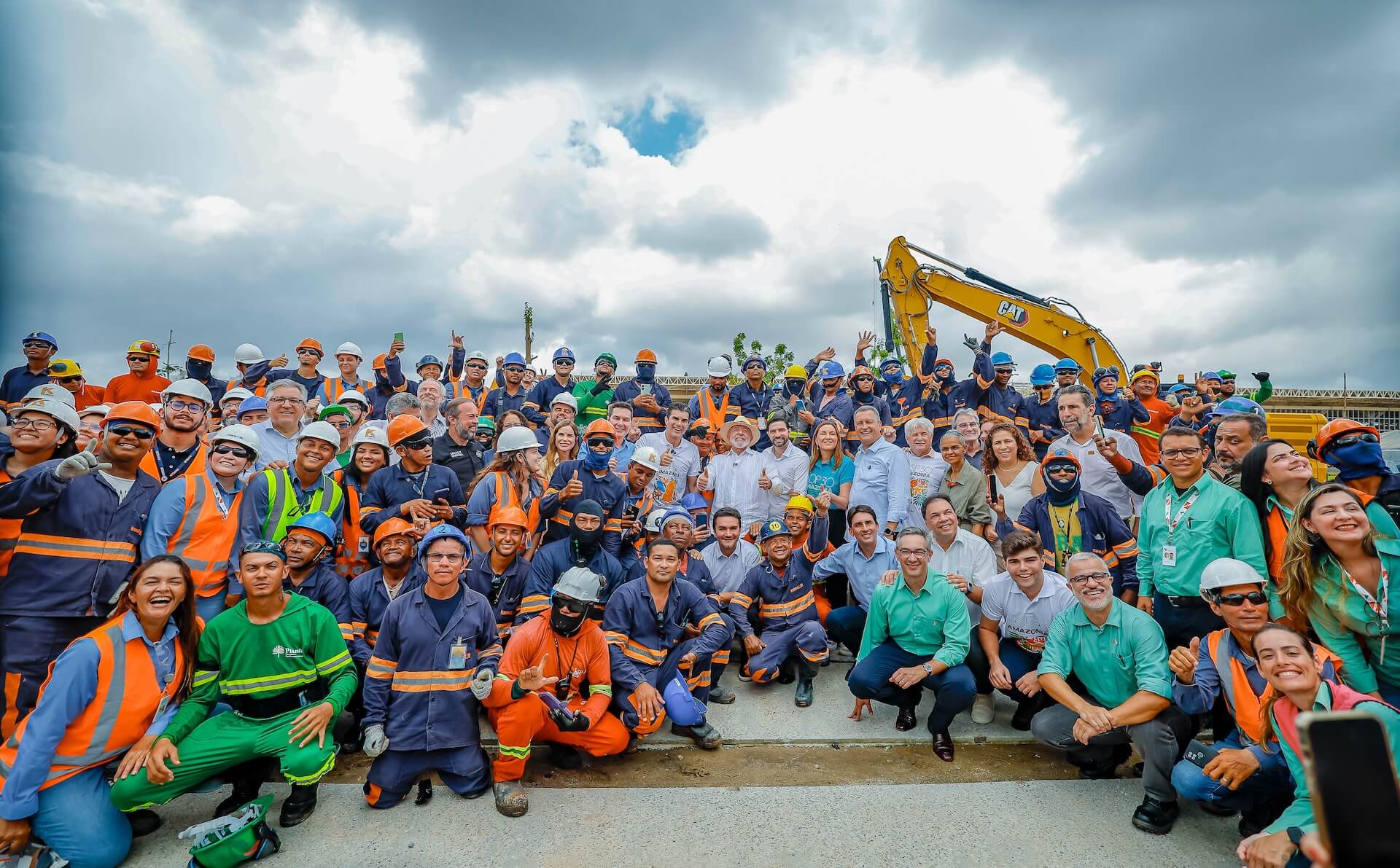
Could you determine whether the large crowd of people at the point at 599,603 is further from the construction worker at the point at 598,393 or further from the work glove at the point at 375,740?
the construction worker at the point at 598,393

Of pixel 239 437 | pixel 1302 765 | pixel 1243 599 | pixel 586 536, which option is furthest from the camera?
pixel 586 536

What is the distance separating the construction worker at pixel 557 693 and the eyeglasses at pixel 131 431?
253 centimetres

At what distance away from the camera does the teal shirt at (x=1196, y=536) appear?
3803 millimetres

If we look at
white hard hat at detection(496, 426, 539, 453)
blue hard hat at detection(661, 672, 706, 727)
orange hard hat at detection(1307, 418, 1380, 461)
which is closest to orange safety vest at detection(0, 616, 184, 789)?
white hard hat at detection(496, 426, 539, 453)

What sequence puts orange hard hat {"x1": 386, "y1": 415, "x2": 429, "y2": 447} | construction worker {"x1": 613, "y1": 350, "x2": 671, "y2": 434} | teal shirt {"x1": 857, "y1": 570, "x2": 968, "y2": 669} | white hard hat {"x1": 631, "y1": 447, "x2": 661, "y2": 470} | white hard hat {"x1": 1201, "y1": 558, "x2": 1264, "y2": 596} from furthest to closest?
1. construction worker {"x1": 613, "y1": 350, "x2": 671, "y2": 434}
2. white hard hat {"x1": 631, "y1": 447, "x2": 661, "y2": 470}
3. orange hard hat {"x1": 386, "y1": 415, "x2": 429, "y2": 447}
4. teal shirt {"x1": 857, "y1": 570, "x2": 968, "y2": 669}
5. white hard hat {"x1": 1201, "y1": 558, "x2": 1264, "y2": 596}

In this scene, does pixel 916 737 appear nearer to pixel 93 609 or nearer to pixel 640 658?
pixel 640 658

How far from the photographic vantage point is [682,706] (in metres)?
4.32

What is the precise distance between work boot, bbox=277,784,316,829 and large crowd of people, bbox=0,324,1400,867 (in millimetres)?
15

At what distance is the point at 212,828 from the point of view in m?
2.94

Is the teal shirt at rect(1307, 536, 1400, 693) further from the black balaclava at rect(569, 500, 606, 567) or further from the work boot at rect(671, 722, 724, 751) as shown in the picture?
the black balaclava at rect(569, 500, 606, 567)

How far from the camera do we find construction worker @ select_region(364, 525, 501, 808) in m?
3.63

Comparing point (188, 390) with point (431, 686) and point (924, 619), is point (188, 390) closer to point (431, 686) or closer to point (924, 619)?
point (431, 686)

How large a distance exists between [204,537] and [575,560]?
7.83ft

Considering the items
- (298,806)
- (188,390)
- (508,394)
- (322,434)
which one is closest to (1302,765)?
(298,806)
